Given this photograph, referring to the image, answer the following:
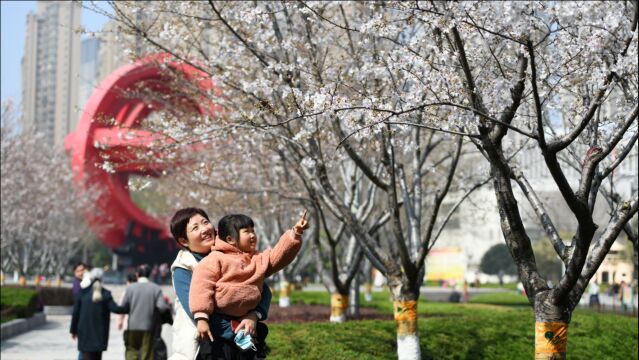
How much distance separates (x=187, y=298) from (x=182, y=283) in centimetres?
11

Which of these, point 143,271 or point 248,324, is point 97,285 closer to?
point 143,271

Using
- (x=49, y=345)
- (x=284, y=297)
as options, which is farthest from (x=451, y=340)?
(x=284, y=297)

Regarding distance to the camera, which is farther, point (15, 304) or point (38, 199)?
point (38, 199)

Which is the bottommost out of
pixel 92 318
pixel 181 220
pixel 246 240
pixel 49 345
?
pixel 49 345

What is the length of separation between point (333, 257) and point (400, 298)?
371 cm

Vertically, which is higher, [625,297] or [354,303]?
[354,303]

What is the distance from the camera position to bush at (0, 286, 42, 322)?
20600 mm

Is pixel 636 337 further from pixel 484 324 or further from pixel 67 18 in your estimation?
pixel 67 18

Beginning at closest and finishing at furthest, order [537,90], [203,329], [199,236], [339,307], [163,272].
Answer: [203,329] < [199,236] < [537,90] < [339,307] < [163,272]

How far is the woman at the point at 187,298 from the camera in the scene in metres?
5.00

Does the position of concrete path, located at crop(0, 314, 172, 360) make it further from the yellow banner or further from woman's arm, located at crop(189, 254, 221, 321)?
woman's arm, located at crop(189, 254, 221, 321)

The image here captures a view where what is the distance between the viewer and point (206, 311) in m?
4.86

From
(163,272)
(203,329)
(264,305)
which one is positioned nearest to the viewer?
(203,329)

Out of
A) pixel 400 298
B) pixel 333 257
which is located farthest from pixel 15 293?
pixel 400 298
